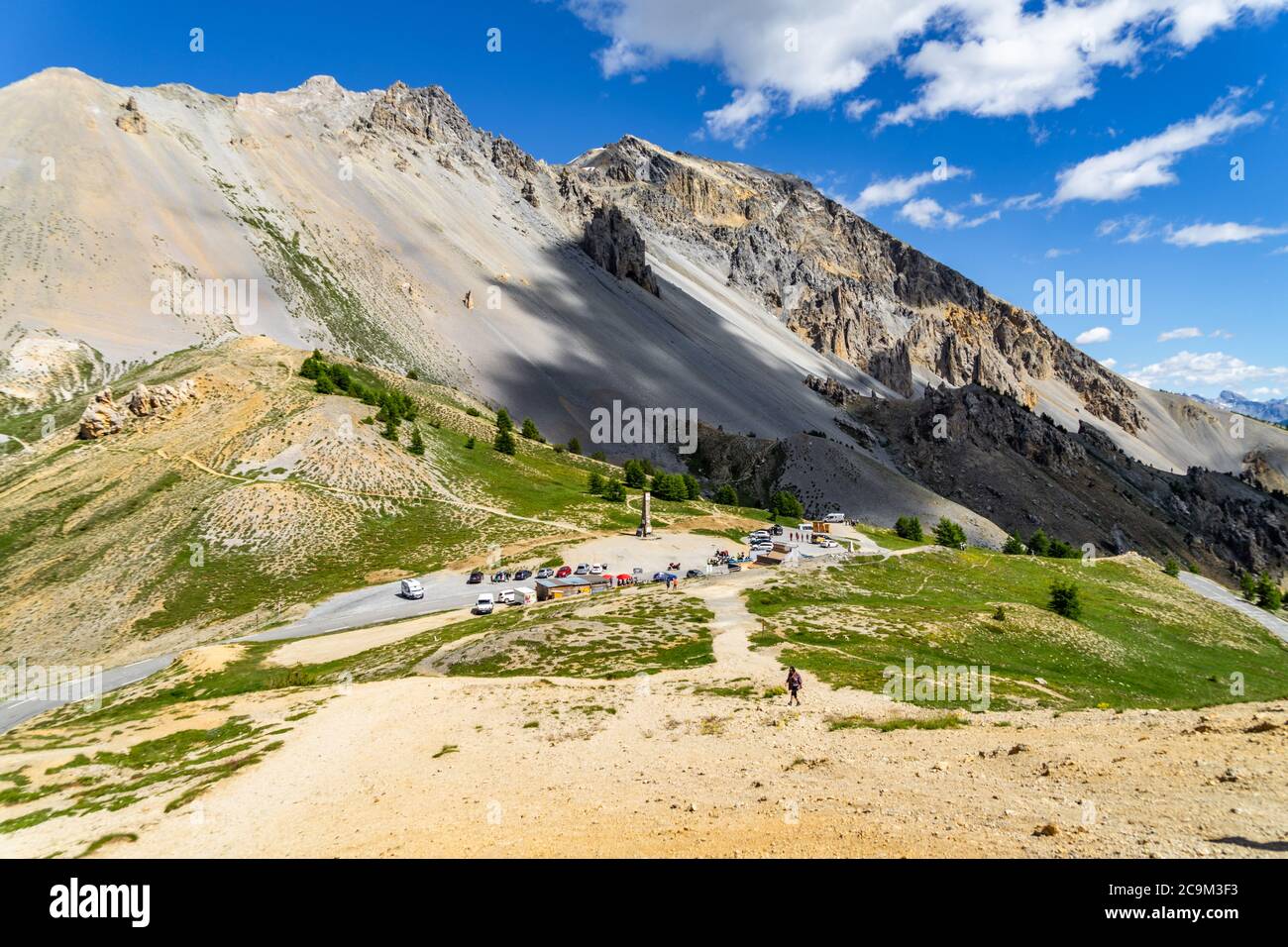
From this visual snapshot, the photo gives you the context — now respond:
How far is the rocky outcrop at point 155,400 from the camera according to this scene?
240 feet

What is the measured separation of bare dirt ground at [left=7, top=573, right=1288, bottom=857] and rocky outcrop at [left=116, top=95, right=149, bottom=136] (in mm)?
190719

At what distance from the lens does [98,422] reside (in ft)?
233

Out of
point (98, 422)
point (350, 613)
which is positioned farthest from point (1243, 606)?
point (98, 422)

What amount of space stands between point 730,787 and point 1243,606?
10279cm

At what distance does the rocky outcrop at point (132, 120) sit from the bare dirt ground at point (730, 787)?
190719 mm

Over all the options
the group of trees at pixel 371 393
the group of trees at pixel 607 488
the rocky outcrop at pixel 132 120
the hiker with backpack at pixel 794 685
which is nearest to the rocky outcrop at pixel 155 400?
the group of trees at pixel 371 393

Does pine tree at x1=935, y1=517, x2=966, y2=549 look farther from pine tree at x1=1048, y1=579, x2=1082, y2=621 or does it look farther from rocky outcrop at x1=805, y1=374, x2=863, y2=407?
rocky outcrop at x1=805, y1=374, x2=863, y2=407

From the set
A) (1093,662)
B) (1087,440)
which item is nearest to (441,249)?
(1093,662)

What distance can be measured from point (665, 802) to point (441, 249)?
177m

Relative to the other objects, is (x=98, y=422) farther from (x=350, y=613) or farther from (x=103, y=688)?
(x=103, y=688)

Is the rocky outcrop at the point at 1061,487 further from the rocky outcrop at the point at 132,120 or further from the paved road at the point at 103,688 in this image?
the rocky outcrop at the point at 132,120

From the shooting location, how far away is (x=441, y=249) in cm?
16625
